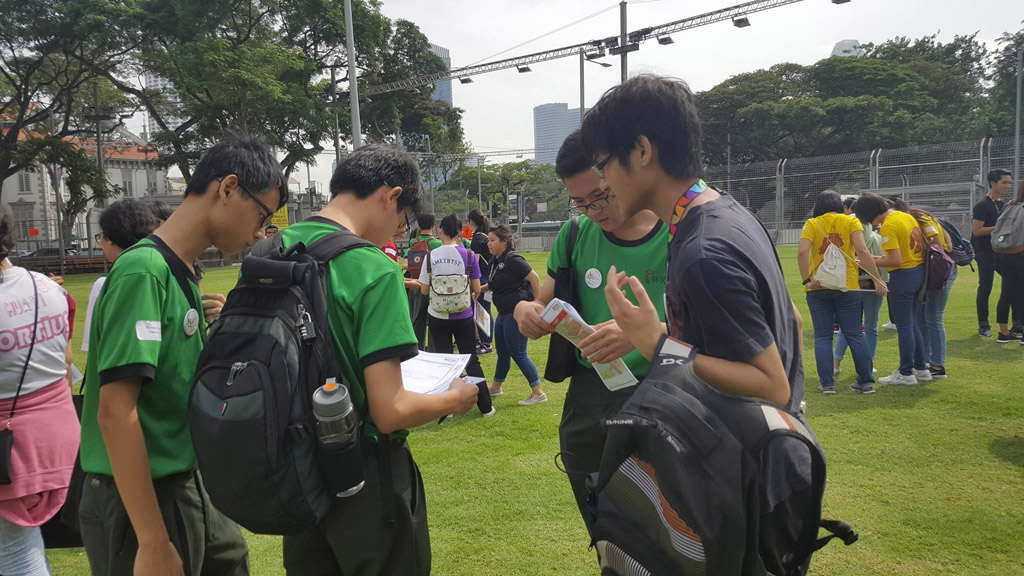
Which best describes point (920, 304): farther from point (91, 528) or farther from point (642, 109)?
point (91, 528)

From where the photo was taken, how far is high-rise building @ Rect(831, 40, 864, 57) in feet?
176

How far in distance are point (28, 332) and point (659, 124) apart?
2.41 m

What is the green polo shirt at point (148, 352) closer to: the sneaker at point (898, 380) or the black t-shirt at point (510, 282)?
the black t-shirt at point (510, 282)

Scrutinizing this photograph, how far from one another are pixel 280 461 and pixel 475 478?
3.58 meters

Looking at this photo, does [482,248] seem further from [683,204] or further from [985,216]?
[683,204]

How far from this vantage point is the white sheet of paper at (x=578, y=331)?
2.45m

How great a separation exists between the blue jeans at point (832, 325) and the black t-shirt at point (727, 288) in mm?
5640

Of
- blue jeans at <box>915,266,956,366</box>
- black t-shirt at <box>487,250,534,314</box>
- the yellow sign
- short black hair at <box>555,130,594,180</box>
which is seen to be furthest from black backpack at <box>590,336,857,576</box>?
blue jeans at <box>915,266,956,366</box>

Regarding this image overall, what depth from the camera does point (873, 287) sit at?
7.02 meters

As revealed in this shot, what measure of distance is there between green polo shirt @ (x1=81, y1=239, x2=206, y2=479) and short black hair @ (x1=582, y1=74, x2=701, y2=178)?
1.34 meters

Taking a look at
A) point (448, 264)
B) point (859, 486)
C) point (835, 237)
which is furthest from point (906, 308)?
point (448, 264)

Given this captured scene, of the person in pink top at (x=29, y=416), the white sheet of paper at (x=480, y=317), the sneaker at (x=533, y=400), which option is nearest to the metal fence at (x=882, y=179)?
the sneaker at (x=533, y=400)

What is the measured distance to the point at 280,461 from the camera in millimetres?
1585

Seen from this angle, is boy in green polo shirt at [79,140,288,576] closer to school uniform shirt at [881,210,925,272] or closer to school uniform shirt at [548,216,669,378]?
school uniform shirt at [548,216,669,378]
